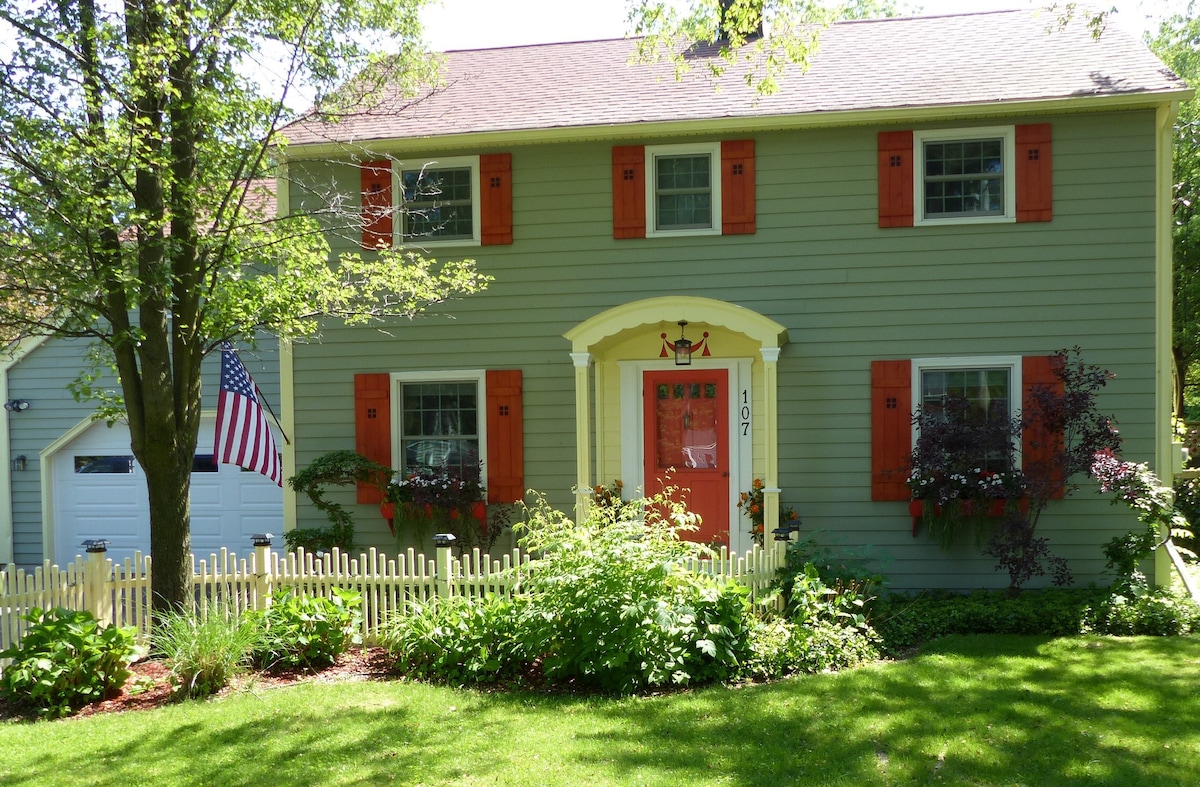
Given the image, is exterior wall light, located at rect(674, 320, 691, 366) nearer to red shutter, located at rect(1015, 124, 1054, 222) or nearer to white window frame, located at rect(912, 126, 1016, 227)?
white window frame, located at rect(912, 126, 1016, 227)

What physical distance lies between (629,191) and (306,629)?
525 centimetres

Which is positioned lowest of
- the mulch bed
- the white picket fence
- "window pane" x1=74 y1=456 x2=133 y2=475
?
the mulch bed

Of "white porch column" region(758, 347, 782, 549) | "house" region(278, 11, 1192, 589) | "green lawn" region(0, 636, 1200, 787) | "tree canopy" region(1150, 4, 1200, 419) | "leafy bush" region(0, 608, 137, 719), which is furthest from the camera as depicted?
"tree canopy" region(1150, 4, 1200, 419)

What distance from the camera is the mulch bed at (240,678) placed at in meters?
5.67

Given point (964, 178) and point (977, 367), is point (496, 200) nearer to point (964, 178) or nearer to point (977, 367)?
point (964, 178)

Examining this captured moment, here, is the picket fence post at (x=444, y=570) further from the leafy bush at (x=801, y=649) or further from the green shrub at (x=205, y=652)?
the leafy bush at (x=801, y=649)

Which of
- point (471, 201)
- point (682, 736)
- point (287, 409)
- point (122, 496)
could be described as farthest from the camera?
point (122, 496)

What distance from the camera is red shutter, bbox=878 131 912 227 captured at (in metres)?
8.77

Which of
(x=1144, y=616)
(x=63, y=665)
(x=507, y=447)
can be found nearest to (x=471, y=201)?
(x=507, y=447)

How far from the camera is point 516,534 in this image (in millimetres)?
9234

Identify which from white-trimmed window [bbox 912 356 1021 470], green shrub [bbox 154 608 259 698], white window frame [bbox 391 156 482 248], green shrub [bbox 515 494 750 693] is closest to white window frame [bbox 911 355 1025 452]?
white-trimmed window [bbox 912 356 1021 470]

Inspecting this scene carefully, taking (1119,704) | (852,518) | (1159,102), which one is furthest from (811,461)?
(1159,102)

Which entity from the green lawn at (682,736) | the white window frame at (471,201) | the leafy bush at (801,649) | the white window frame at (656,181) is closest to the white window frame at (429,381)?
the white window frame at (471,201)

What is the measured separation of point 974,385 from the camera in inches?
345
